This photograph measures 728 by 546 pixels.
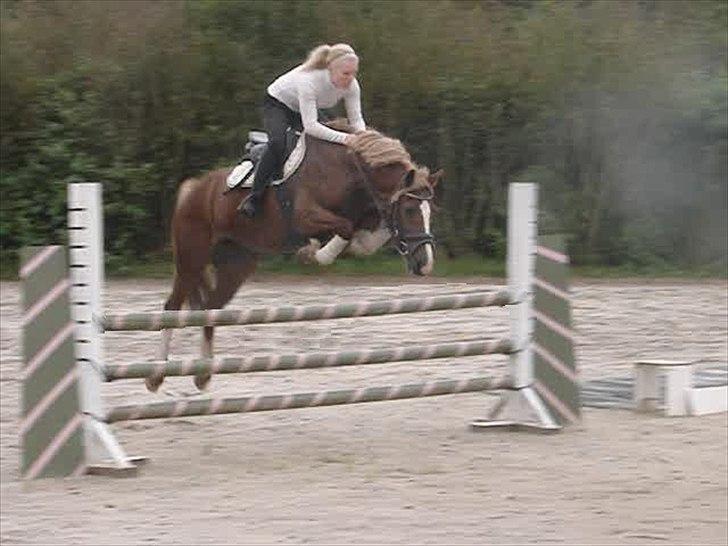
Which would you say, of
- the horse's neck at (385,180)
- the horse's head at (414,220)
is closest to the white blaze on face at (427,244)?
the horse's head at (414,220)

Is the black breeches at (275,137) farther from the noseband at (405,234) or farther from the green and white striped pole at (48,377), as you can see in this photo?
the green and white striped pole at (48,377)

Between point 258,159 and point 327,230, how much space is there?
0.71 meters

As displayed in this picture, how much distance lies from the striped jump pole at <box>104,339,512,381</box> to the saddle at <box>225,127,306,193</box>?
72.1 inches

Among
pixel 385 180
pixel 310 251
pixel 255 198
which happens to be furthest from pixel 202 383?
pixel 385 180

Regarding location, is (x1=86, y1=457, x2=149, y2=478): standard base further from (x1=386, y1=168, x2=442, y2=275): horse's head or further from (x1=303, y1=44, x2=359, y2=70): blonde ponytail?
(x1=303, y1=44, x2=359, y2=70): blonde ponytail

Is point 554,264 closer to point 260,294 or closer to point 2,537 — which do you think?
point 2,537

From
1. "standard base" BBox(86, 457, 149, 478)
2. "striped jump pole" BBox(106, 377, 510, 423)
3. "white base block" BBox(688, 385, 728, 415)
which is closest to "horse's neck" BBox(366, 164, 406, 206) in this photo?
"striped jump pole" BBox(106, 377, 510, 423)

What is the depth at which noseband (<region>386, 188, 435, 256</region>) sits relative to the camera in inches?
339

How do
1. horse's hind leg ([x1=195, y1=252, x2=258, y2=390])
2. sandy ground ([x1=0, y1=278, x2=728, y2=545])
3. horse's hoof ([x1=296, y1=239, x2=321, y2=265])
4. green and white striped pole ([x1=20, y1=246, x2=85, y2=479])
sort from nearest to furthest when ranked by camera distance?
1. sandy ground ([x1=0, y1=278, x2=728, y2=545])
2. green and white striped pole ([x1=20, y1=246, x2=85, y2=479])
3. horse's hoof ([x1=296, y1=239, x2=321, y2=265])
4. horse's hind leg ([x1=195, y1=252, x2=258, y2=390])

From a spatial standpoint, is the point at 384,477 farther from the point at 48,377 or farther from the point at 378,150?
the point at 378,150

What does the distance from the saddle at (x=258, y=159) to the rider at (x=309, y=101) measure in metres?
0.04

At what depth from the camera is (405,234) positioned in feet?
28.5

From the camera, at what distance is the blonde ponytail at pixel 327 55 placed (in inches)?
355

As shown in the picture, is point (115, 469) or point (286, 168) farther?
point (286, 168)
